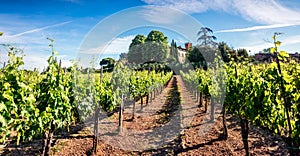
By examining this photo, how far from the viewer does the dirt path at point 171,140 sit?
614cm

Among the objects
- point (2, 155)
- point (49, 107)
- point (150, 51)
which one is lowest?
point (2, 155)

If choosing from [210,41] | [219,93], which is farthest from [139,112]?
[210,41]

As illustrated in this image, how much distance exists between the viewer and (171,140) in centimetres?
718

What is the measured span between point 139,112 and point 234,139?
581 centimetres

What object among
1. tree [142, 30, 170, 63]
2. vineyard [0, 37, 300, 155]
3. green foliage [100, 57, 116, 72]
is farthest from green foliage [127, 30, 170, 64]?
vineyard [0, 37, 300, 155]

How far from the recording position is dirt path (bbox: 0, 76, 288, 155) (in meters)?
6.14

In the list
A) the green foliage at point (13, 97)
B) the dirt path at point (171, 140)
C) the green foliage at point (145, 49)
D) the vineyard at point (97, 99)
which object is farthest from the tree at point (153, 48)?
the green foliage at point (13, 97)

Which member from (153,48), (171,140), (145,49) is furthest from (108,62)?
(153,48)

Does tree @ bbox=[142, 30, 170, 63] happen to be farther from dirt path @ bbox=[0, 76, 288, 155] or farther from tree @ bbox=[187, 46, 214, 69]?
tree @ bbox=[187, 46, 214, 69]

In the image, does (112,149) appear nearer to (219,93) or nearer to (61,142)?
(61,142)

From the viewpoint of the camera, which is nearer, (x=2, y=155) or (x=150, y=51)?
(x=2, y=155)

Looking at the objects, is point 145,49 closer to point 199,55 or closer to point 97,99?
point 97,99

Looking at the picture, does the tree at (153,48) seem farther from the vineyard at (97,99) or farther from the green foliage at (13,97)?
the green foliage at (13,97)

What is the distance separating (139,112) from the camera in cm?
1164
